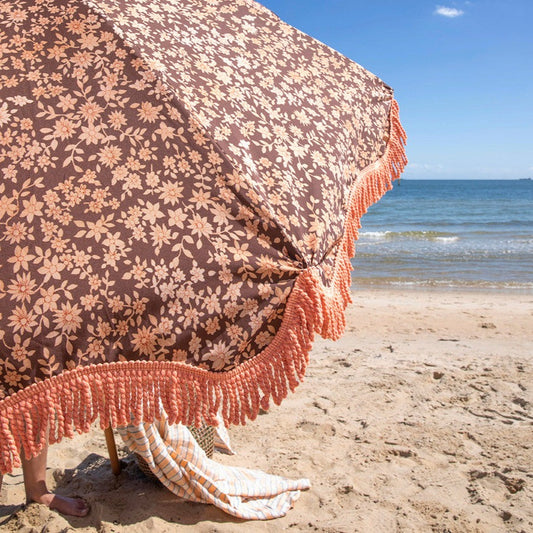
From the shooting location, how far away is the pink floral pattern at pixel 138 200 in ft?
4.65

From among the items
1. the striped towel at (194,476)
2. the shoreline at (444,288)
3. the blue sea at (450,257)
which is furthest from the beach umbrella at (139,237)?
the shoreline at (444,288)

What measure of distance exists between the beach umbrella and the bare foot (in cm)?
130

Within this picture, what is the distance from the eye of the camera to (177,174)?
1.57 m

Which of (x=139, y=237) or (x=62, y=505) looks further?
(x=62, y=505)

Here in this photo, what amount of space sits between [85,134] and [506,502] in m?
2.51

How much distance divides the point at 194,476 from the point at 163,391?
1354 mm

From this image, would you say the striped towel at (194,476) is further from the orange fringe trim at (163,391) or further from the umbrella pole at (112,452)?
the orange fringe trim at (163,391)

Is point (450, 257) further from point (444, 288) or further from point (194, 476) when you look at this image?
point (194, 476)

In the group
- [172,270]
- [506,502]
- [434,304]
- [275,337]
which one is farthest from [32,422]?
[434,304]

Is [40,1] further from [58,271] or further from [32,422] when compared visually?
[32,422]

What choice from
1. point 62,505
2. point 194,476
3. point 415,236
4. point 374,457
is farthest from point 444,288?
point 415,236

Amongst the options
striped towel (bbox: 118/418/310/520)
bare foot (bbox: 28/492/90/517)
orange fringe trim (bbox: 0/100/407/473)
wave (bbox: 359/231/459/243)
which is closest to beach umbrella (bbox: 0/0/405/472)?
orange fringe trim (bbox: 0/100/407/473)

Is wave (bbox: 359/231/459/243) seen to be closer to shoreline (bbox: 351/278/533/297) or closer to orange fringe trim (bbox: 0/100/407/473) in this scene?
shoreline (bbox: 351/278/533/297)

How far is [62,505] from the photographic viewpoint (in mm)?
2572
